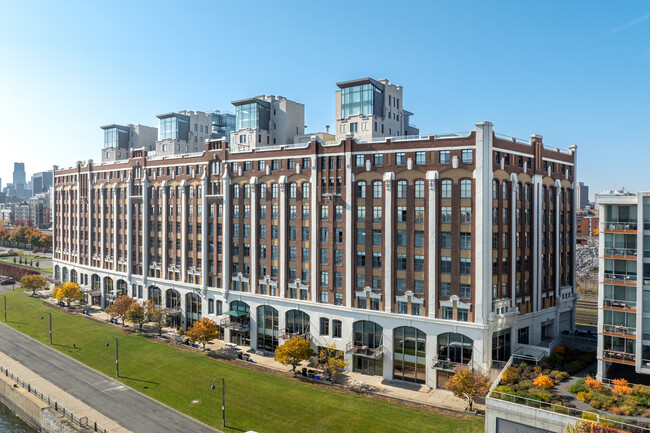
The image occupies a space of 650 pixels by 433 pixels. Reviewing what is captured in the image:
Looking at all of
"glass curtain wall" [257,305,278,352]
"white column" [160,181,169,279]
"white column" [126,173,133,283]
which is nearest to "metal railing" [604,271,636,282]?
"glass curtain wall" [257,305,278,352]

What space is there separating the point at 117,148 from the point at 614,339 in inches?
4446

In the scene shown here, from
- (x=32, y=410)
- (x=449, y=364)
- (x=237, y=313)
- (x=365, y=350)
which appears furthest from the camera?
(x=237, y=313)

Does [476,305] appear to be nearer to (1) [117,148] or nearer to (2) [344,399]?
(2) [344,399]

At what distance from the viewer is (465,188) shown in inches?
2395

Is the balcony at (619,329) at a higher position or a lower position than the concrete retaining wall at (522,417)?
higher

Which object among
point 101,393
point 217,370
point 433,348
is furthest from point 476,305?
point 101,393

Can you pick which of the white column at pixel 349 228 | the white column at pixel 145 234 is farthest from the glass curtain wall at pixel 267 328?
the white column at pixel 145 234

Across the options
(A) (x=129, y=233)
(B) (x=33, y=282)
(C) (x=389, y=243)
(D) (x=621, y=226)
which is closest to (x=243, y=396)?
(C) (x=389, y=243)

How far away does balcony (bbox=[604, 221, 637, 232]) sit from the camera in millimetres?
51094

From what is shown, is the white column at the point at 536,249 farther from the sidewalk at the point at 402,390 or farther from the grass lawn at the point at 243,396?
the grass lawn at the point at 243,396

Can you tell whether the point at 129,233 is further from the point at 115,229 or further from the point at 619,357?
the point at 619,357

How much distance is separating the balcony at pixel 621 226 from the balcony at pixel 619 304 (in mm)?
7686

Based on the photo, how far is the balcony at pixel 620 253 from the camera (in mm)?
50941

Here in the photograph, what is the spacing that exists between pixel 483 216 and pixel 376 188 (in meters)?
15.3
